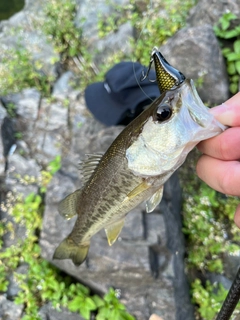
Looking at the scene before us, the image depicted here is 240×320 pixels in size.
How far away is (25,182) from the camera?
14.0ft

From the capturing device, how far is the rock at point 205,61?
448 centimetres

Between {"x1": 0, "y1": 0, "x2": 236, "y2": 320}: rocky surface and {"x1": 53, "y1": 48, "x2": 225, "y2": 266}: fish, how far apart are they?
3.81 ft

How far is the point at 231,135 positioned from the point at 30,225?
3.07 m

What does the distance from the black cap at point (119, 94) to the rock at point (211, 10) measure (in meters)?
1.77

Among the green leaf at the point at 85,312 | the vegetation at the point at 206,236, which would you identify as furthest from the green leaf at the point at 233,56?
the green leaf at the point at 85,312

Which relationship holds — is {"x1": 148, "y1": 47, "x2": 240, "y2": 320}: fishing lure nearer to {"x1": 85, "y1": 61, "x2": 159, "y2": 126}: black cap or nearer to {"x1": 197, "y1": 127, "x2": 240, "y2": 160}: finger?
{"x1": 197, "y1": 127, "x2": 240, "y2": 160}: finger

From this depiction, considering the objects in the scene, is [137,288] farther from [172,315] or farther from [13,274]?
[13,274]

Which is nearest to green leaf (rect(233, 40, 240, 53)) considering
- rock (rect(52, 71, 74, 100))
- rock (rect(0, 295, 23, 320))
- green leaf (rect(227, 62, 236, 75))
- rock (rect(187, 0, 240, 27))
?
green leaf (rect(227, 62, 236, 75))

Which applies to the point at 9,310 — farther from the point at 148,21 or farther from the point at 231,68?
the point at 148,21

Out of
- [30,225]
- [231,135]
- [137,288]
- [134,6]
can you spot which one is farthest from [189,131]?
[134,6]

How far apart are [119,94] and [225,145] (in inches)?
105

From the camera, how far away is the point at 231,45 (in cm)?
474

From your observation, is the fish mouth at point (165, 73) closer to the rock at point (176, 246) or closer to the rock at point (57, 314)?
the rock at point (176, 246)

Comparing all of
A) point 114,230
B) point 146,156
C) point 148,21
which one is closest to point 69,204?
point 114,230
